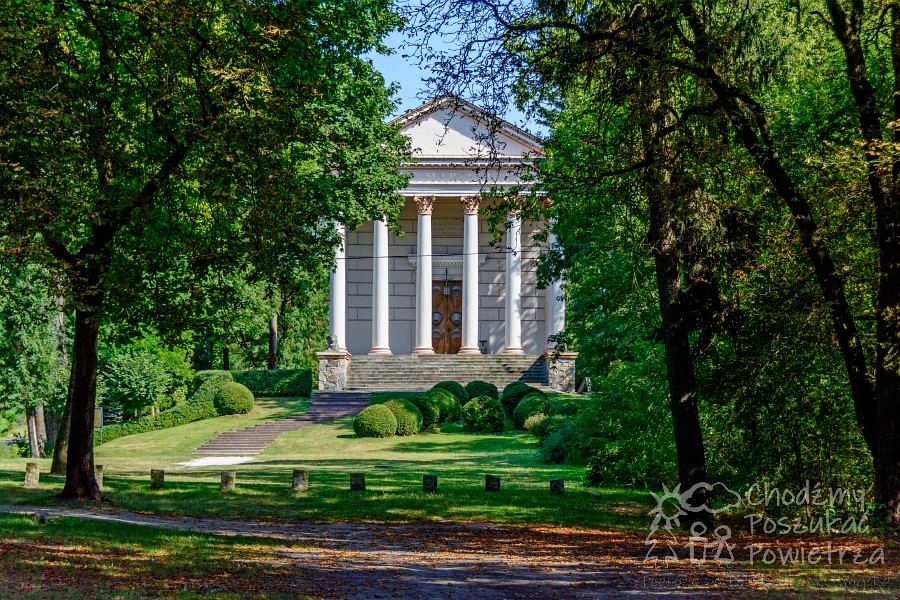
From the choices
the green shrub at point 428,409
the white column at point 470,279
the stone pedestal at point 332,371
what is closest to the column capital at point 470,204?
the white column at point 470,279

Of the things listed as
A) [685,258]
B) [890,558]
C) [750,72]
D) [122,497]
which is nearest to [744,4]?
[750,72]

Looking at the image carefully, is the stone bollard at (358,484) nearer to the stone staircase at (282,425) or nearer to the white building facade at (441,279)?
the stone staircase at (282,425)

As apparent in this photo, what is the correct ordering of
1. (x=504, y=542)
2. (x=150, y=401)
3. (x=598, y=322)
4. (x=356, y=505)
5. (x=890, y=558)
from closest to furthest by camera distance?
1. (x=890, y=558)
2. (x=504, y=542)
3. (x=356, y=505)
4. (x=598, y=322)
5. (x=150, y=401)

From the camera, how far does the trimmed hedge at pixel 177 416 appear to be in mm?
37656

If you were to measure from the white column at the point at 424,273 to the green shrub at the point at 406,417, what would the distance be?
12.4m

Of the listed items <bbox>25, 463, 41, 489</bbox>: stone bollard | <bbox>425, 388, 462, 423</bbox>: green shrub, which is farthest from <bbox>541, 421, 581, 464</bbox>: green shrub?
<bbox>25, 463, 41, 489</bbox>: stone bollard

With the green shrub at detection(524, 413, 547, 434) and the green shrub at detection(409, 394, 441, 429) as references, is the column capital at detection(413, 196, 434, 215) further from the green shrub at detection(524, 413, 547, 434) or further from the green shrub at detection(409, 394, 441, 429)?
the green shrub at detection(524, 413, 547, 434)

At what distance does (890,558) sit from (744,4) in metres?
6.76

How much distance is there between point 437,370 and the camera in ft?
144

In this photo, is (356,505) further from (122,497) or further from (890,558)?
(890,558)

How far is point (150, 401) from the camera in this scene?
4175cm

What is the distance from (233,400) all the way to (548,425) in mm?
15095

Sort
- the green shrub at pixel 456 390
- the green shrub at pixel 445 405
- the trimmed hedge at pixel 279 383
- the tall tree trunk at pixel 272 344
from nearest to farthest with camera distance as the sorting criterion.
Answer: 1. the green shrub at pixel 445 405
2. the green shrub at pixel 456 390
3. the trimmed hedge at pixel 279 383
4. the tall tree trunk at pixel 272 344

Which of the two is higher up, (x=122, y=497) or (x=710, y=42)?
(x=710, y=42)
